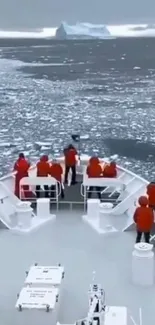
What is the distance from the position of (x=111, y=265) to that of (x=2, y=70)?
9934 centimetres

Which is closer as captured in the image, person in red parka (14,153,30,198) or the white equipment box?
the white equipment box

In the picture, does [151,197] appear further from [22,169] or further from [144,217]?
[22,169]

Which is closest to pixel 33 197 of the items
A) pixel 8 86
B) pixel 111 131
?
pixel 111 131

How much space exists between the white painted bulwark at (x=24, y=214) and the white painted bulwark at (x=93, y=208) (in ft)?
4.12

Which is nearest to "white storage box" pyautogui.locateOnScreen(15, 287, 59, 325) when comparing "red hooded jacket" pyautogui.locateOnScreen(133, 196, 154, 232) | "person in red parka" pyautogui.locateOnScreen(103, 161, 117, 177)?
"red hooded jacket" pyautogui.locateOnScreen(133, 196, 154, 232)

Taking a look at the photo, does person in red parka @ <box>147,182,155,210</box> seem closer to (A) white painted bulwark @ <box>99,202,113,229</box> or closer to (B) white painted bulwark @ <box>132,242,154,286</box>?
Result: (A) white painted bulwark @ <box>99,202,113,229</box>

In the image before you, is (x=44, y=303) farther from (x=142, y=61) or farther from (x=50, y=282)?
(x=142, y=61)

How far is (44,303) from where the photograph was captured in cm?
820

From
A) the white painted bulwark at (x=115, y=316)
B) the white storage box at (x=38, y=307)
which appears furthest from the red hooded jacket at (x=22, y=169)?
the white painted bulwark at (x=115, y=316)

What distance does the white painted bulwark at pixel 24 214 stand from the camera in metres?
12.7

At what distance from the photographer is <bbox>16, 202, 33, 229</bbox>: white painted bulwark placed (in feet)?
41.6

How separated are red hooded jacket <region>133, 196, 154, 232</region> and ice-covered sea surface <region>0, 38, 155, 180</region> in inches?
868

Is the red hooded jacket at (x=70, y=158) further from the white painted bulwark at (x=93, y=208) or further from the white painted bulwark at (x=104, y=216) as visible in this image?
the white painted bulwark at (x=104, y=216)

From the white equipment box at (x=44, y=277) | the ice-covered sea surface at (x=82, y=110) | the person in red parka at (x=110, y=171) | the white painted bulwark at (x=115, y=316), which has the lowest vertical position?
the ice-covered sea surface at (x=82, y=110)
